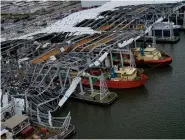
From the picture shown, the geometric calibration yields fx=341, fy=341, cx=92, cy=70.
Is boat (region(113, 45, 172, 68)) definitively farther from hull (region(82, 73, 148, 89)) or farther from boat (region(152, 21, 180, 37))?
boat (region(152, 21, 180, 37))

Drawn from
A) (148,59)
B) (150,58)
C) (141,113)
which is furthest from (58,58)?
(141,113)

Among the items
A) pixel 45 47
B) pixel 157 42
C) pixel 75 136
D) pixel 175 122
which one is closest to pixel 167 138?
pixel 175 122

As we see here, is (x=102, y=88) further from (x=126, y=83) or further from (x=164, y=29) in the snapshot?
(x=164, y=29)

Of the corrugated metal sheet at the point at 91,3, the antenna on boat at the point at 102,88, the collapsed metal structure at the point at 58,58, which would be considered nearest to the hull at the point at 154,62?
the collapsed metal structure at the point at 58,58

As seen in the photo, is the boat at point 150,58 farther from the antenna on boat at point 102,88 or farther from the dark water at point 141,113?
the antenna on boat at point 102,88

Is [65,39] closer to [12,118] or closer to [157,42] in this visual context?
[157,42]
